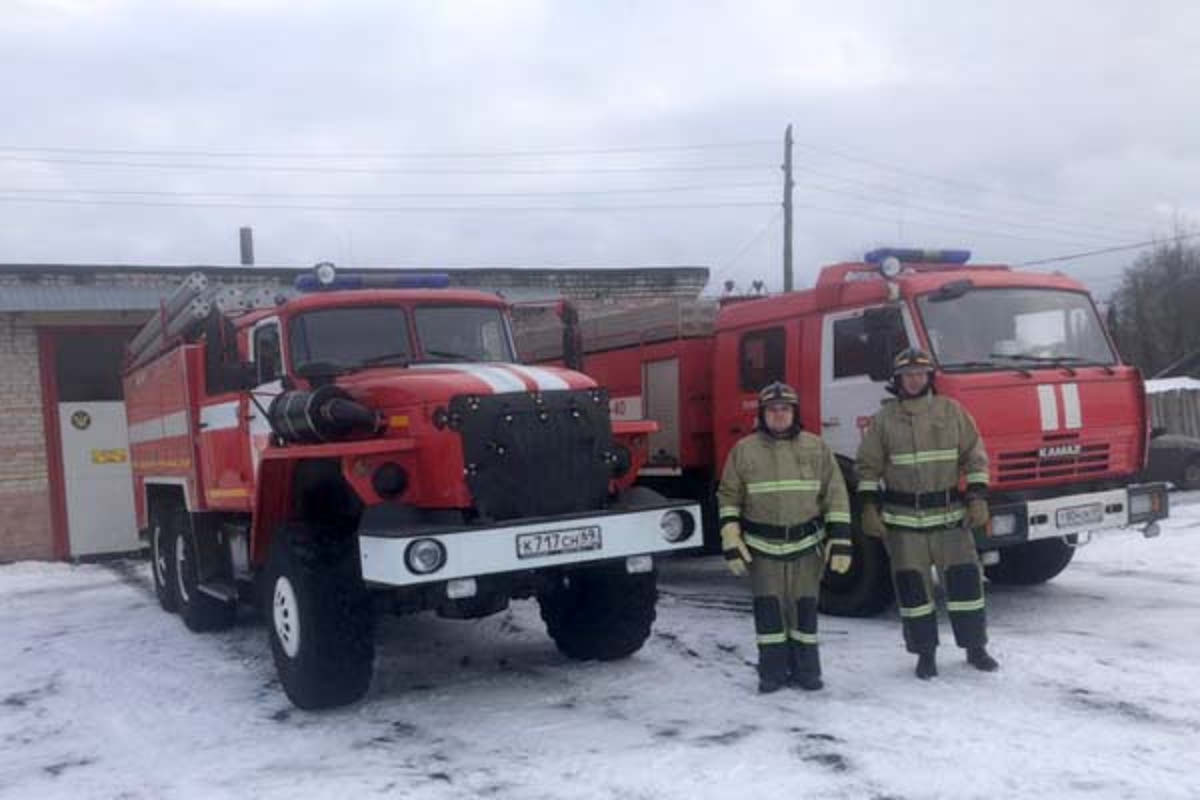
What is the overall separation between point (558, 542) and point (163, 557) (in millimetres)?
5810

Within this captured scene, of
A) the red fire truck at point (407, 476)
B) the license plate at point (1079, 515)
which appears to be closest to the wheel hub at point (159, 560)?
the red fire truck at point (407, 476)

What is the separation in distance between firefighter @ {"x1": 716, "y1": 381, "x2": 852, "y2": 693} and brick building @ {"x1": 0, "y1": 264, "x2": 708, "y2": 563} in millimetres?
10204

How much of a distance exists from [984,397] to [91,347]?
39.6 feet

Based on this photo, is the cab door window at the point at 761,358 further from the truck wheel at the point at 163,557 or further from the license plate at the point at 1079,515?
the truck wheel at the point at 163,557

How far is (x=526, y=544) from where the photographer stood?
6.26 m

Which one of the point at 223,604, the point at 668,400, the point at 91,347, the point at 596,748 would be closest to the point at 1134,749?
the point at 596,748

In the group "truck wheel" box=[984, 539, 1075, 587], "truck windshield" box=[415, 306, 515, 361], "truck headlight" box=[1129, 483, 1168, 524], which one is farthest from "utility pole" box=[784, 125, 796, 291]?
"truck windshield" box=[415, 306, 515, 361]

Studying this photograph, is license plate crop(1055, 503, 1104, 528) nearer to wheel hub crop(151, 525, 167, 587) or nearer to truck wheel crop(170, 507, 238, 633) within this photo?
truck wheel crop(170, 507, 238, 633)

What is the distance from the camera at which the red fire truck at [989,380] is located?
8328 mm

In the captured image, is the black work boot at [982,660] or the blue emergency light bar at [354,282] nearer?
the black work boot at [982,660]

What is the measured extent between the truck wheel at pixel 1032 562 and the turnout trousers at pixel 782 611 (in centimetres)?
372

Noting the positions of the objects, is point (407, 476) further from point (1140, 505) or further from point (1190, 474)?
point (1190, 474)

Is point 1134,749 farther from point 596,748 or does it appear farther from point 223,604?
point 223,604

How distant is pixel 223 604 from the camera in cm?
959
